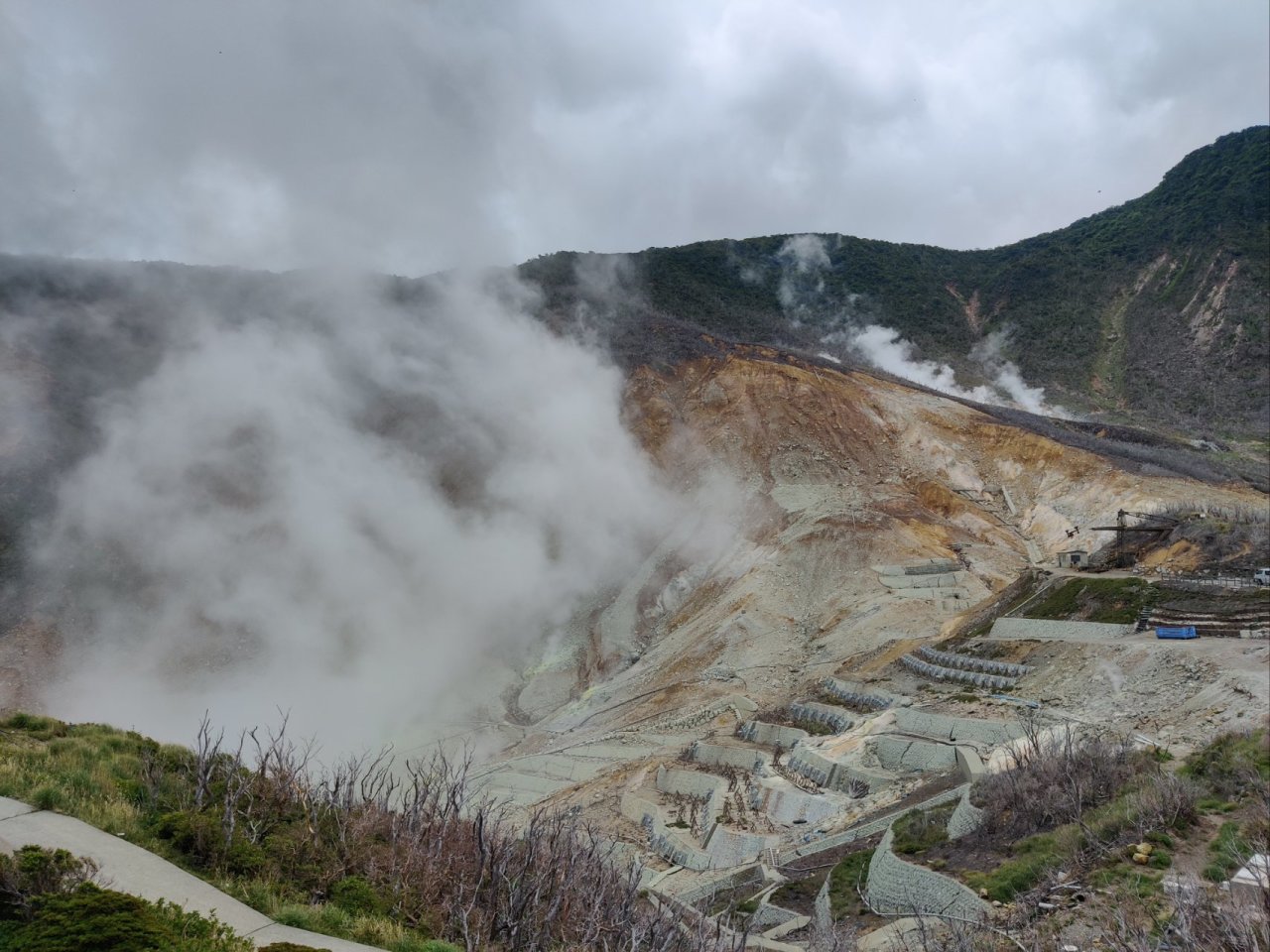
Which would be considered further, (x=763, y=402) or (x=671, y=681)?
(x=763, y=402)

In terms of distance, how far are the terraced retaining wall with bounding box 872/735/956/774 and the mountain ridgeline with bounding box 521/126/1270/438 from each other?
152 ft

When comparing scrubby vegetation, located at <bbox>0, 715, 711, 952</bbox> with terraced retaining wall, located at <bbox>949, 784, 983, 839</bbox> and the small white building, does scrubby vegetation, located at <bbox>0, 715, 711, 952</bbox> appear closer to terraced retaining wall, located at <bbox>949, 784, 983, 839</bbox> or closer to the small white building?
the small white building

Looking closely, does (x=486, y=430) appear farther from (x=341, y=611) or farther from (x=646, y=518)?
(x=341, y=611)

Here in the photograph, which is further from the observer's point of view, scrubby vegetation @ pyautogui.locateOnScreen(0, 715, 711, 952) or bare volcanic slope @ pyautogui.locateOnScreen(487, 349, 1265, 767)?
bare volcanic slope @ pyautogui.locateOnScreen(487, 349, 1265, 767)

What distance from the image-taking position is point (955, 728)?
71.3 feet

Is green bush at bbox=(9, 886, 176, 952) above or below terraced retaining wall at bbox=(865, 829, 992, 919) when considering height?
above

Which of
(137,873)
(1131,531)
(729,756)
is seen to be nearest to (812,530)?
(1131,531)

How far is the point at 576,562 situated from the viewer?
162ft

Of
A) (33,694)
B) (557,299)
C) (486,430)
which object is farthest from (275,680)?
(557,299)

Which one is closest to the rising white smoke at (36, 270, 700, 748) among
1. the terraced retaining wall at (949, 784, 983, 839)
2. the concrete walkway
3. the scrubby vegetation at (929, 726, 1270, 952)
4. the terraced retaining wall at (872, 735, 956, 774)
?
the terraced retaining wall at (872, 735, 956, 774)

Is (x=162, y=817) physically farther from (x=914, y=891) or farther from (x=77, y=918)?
(x=914, y=891)

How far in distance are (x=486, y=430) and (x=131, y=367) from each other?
25.0 meters

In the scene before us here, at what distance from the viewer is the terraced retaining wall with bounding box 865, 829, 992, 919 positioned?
11.0m

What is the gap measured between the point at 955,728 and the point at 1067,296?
96053 mm
